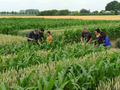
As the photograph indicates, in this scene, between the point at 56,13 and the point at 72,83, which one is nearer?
the point at 72,83

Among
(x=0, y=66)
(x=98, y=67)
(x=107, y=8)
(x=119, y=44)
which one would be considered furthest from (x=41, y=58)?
(x=107, y=8)

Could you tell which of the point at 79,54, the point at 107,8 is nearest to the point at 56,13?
the point at 107,8

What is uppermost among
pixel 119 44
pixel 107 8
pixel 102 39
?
pixel 107 8

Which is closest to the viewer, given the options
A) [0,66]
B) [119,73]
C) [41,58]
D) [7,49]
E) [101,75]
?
[101,75]

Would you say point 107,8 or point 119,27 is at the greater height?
point 107,8

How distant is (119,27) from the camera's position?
16.0 m

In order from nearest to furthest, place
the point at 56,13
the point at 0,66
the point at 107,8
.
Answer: the point at 0,66
the point at 56,13
the point at 107,8

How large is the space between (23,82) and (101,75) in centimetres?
149

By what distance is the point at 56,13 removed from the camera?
76500mm

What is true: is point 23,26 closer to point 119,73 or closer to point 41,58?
point 41,58

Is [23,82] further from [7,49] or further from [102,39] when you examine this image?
[102,39]

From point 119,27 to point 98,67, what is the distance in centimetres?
1408

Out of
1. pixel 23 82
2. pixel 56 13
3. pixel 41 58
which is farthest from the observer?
pixel 56 13

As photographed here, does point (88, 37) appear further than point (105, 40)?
Yes
